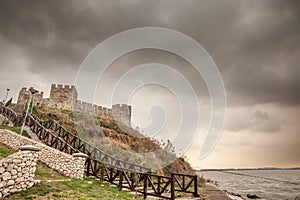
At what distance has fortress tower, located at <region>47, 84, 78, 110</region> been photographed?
1205 inches

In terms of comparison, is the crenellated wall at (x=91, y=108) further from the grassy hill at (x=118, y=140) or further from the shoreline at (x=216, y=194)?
the shoreline at (x=216, y=194)

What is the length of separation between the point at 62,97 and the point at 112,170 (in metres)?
23.7

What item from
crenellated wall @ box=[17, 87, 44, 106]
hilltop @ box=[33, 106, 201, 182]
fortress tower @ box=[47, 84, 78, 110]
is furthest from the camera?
fortress tower @ box=[47, 84, 78, 110]


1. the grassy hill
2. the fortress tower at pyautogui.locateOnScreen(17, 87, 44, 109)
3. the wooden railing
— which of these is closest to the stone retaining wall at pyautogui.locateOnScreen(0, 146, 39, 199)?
the wooden railing

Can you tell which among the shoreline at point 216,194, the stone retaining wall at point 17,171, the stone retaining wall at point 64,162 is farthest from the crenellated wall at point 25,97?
the shoreline at point 216,194

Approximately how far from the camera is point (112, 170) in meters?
11.2

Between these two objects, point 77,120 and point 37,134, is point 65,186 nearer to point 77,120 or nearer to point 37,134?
point 37,134

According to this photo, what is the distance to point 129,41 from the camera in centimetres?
1895

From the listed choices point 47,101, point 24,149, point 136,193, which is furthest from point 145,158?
point 47,101

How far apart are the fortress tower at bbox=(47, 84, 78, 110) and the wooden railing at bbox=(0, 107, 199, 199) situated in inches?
457

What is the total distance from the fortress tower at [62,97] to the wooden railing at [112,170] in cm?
1161

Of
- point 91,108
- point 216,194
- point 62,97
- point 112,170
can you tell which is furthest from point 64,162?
point 62,97

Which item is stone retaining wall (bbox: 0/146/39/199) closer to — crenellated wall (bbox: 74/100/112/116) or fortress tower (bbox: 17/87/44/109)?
fortress tower (bbox: 17/87/44/109)

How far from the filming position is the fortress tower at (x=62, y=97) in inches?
1205
